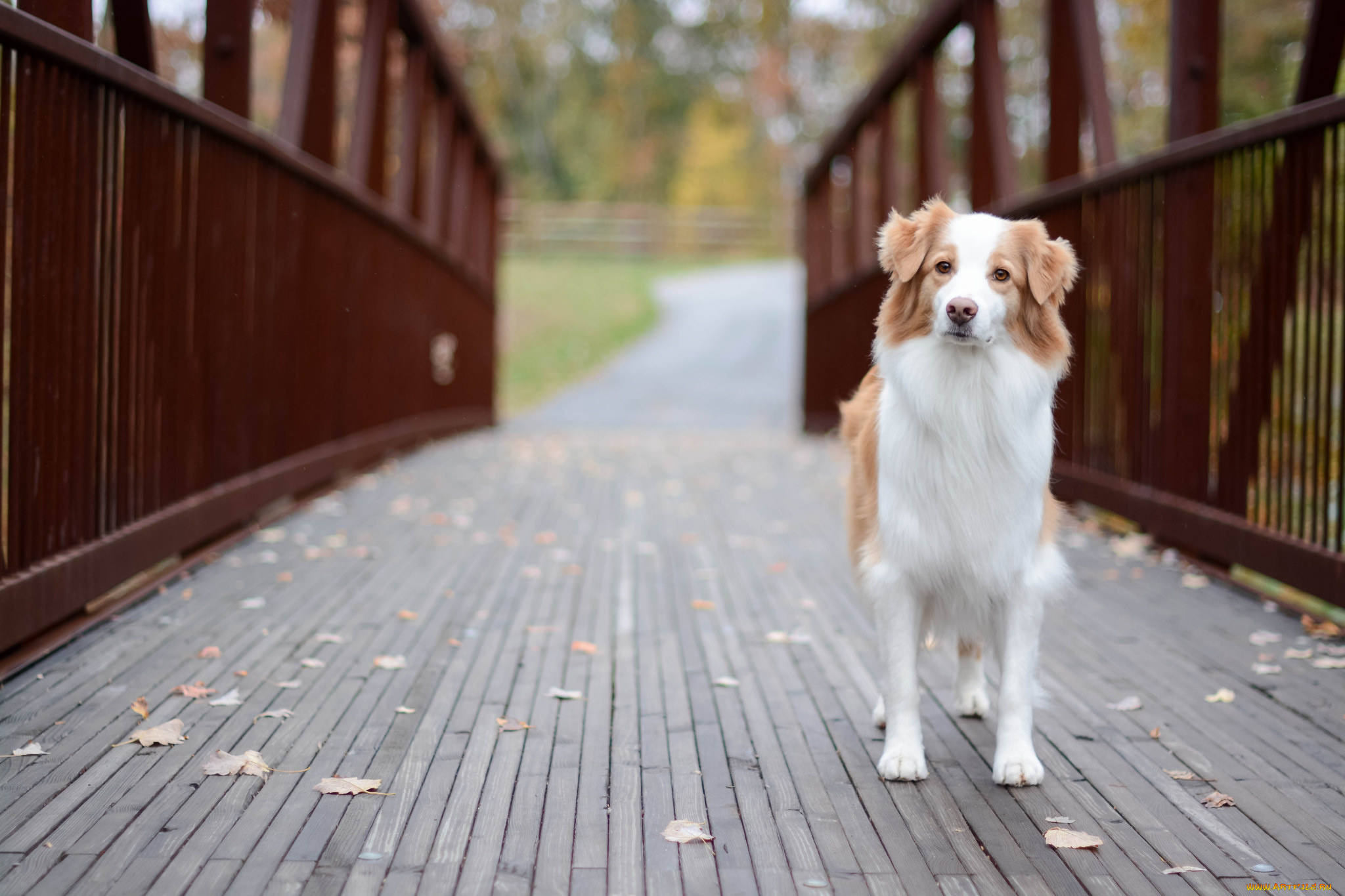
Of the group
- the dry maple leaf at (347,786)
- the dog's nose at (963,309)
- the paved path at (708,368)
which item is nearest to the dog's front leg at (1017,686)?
the dog's nose at (963,309)

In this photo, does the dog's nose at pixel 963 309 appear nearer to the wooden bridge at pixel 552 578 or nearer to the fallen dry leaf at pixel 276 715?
the wooden bridge at pixel 552 578

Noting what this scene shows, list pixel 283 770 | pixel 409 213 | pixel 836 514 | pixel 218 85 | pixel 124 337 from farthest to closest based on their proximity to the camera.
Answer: pixel 409 213
pixel 836 514
pixel 218 85
pixel 124 337
pixel 283 770

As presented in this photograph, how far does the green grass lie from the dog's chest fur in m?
15.0

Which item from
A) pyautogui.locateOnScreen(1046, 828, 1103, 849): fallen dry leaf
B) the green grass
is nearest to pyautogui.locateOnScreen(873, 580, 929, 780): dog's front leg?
pyautogui.locateOnScreen(1046, 828, 1103, 849): fallen dry leaf

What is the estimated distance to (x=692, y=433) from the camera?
1321cm

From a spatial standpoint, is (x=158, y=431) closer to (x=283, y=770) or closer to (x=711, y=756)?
(x=283, y=770)

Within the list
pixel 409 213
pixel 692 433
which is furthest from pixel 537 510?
pixel 692 433

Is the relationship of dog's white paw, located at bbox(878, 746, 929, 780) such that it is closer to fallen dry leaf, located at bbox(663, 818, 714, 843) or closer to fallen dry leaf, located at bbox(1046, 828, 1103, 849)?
fallen dry leaf, located at bbox(1046, 828, 1103, 849)

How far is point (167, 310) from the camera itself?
435 cm

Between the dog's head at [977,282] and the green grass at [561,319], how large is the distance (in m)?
15.0

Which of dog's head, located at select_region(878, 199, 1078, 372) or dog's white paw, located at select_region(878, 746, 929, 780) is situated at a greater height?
dog's head, located at select_region(878, 199, 1078, 372)

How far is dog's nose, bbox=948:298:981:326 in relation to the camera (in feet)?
8.12

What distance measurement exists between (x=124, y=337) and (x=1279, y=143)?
3.98 meters

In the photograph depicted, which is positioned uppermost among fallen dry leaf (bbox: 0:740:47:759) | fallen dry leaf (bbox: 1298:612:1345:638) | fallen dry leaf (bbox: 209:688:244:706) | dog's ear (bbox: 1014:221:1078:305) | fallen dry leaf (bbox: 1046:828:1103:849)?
dog's ear (bbox: 1014:221:1078:305)
